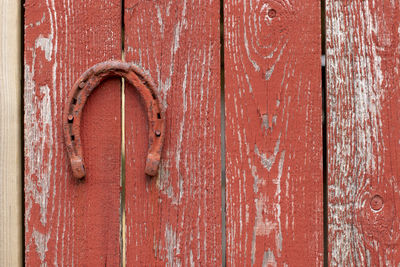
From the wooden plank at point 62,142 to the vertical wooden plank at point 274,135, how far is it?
0.29 meters

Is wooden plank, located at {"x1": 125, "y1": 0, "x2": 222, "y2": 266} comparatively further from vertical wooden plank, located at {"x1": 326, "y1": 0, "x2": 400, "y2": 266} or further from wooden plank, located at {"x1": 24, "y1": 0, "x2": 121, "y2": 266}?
vertical wooden plank, located at {"x1": 326, "y1": 0, "x2": 400, "y2": 266}

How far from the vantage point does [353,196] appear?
32.4 inches

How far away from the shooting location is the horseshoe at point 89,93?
81 cm

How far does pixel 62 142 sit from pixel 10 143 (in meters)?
0.13

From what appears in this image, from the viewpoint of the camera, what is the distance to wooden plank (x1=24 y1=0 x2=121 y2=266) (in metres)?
0.83

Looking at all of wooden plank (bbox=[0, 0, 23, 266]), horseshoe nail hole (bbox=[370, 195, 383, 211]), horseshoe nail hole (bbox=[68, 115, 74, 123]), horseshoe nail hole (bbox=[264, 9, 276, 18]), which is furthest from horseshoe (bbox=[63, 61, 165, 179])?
horseshoe nail hole (bbox=[370, 195, 383, 211])

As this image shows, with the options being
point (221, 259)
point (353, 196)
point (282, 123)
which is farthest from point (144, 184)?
point (353, 196)

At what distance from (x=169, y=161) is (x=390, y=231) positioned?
0.55 m

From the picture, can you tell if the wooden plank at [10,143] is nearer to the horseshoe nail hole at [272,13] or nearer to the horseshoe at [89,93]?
the horseshoe at [89,93]

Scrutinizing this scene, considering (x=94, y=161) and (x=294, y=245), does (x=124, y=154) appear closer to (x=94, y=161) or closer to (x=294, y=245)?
(x=94, y=161)

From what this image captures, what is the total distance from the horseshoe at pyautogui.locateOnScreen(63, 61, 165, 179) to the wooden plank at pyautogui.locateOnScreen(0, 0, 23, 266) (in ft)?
0.45

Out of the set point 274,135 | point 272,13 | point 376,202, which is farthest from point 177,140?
point 376,202

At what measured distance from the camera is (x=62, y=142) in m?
0.83

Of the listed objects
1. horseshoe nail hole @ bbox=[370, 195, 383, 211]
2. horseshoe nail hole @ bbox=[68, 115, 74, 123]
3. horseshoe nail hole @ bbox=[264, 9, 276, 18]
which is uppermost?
horseshoe nail hole @ bbox=[264, 9, 276, 18]
